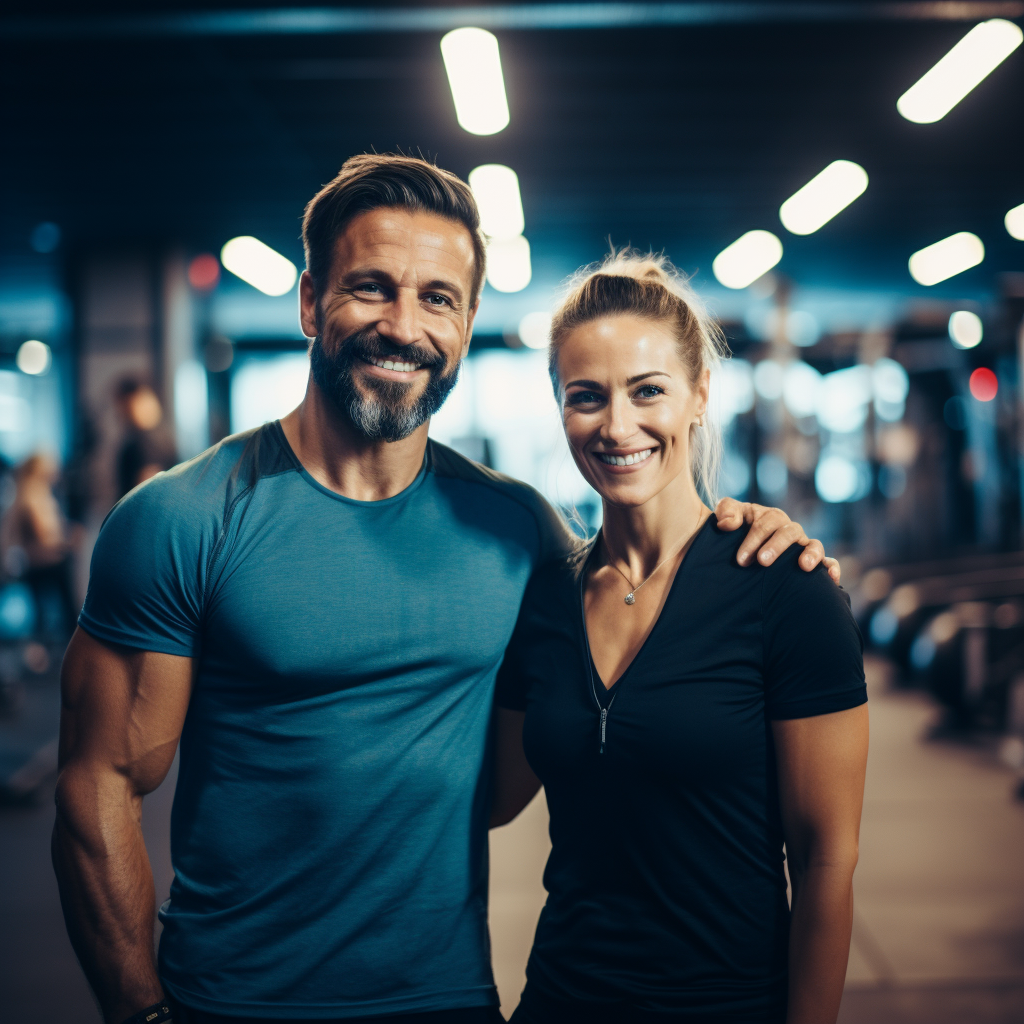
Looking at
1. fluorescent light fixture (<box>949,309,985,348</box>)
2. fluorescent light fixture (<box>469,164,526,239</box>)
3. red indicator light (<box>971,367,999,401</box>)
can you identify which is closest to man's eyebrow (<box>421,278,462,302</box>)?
fluorescent light fixture (<box>469,164,526,239</box>)

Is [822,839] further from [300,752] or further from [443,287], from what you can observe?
[443,287]

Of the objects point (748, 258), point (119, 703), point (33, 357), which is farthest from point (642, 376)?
point (33, 357)

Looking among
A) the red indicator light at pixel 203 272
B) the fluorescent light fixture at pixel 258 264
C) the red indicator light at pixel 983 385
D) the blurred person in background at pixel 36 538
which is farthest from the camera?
the red indicator light at pixel 983 385

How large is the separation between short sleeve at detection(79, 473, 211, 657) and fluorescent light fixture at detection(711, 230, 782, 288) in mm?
7332

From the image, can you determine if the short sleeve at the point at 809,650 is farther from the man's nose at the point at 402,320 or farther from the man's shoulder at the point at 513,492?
the man's nose at the point at 402,320

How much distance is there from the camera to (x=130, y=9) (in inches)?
147

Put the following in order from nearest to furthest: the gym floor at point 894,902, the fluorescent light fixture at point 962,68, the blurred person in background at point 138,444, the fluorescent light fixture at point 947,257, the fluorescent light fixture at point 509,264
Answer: the gym floor at point 894,902 < the fluorescent light fixture at point 962,68 < the blurred person in background at point 138,444 < the fluorescent light fixture at point 509,264 < the fluorescent light fixture at point 947,257

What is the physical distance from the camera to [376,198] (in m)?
1.36

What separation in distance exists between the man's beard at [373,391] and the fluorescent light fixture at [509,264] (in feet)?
17.6

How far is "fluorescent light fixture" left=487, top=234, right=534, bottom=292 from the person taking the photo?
23.9 ft

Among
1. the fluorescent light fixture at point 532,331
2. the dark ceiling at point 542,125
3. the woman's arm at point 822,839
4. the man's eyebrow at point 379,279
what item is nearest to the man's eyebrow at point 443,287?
the man's eyebrow at point 379,279

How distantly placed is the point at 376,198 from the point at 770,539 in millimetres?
831

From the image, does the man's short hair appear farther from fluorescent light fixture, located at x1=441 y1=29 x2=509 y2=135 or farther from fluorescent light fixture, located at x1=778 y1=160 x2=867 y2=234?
fluorescent light fixture, located at x1=778 y1=160 x2=867 y2=234

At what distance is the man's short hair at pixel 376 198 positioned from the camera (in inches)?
53.5
